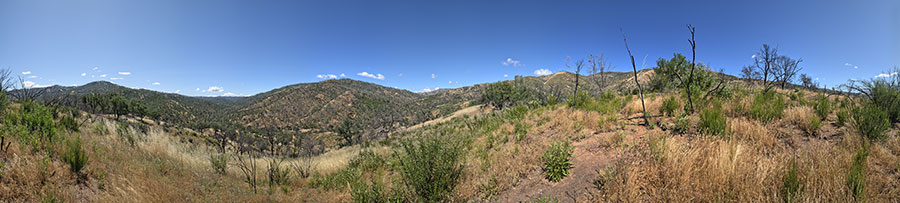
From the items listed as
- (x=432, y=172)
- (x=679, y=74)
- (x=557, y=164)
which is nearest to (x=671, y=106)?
(x=557, y=164)

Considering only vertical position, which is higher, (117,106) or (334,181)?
(117,106)

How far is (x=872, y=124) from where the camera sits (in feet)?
10.8

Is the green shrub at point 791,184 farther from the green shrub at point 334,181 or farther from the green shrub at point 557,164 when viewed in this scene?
the green shrub at point 334,181

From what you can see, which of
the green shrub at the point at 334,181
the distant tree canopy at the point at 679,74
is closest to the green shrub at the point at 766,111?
the green shrub at the point at 334,181

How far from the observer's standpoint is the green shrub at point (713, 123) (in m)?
3.95

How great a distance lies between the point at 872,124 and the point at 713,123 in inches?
57.6

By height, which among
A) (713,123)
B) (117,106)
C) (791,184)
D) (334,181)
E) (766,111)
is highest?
(117,106)

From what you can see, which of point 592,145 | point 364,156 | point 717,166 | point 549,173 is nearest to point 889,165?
point 717,166

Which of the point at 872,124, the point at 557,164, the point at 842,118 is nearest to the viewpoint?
the point at 872,124

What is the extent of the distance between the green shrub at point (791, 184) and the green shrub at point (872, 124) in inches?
93.0

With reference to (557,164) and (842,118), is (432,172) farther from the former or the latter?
(842,118)

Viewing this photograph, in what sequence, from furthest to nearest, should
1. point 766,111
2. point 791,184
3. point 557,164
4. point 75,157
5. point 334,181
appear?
1. point 334,181
2. point 766,111
3. point 557,164
4. point 75,157
5. point 791,184

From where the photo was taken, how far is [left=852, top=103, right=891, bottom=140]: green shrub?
3.26 meters

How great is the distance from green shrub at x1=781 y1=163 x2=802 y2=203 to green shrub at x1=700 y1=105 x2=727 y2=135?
1743 mm
